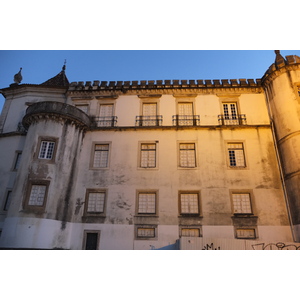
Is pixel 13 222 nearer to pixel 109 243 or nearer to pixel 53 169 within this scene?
pixel 53 169

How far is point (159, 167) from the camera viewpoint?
18.4 meters

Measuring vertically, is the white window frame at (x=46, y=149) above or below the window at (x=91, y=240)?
above

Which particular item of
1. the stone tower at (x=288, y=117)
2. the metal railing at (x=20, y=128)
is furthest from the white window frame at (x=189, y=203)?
the metal railing at (x=20, y=128)

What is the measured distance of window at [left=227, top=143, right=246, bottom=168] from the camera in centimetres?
1841

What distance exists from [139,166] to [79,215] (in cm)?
566

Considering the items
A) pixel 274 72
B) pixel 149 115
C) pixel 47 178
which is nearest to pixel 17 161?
pixel 47 178

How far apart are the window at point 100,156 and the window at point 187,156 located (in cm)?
596

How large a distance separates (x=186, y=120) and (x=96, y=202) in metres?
9.80

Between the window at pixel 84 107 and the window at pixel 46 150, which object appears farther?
the window at pixel 84 107

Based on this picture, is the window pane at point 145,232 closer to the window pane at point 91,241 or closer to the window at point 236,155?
the window pane at point 91,241

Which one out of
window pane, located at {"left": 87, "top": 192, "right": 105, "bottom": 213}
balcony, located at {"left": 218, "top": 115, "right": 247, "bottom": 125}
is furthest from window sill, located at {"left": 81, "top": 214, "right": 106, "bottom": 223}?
balcony, located at {"left": 218, "top": 115, "right": 247, "bottom": 125}

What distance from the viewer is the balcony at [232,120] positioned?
19.8 m

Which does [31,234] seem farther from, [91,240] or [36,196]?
[91,240]

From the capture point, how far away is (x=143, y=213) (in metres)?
17.2
